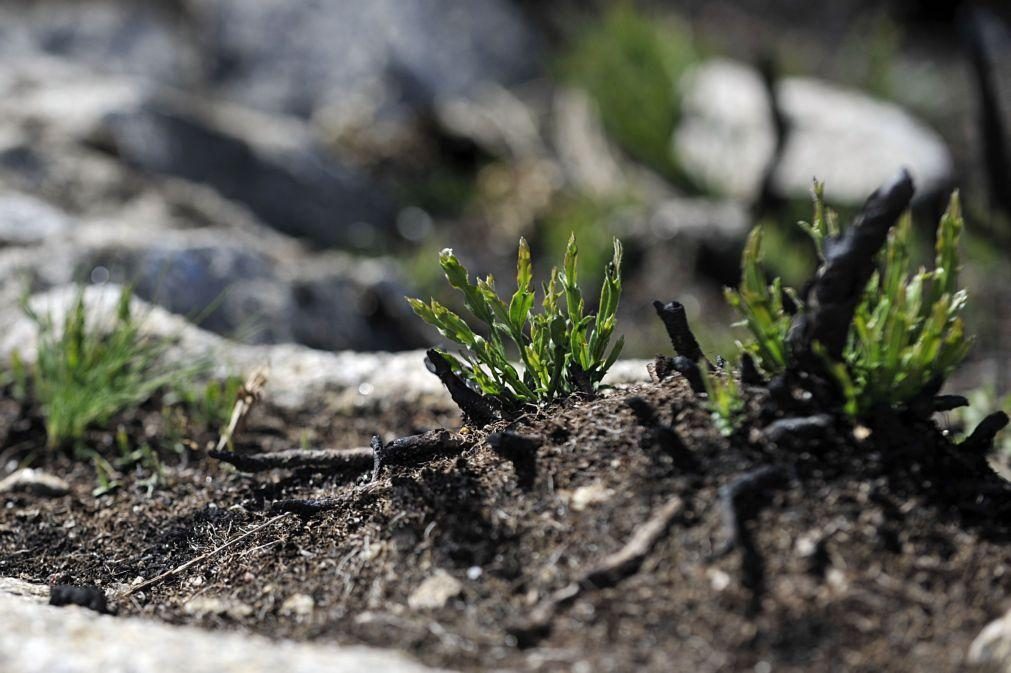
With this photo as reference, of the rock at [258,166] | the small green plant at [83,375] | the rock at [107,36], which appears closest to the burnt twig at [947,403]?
the small green plant at [83,375]

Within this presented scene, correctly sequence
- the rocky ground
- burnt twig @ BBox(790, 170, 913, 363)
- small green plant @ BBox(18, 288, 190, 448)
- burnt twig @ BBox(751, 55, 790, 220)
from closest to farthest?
1. the rocky ground
2. burnt twig @ BBox(790, 170, 913, 363)
3. small green plant @ BBox(18, 288, 190, 448)
4. burnt twig @ BBox(751, 55, 790, 220)

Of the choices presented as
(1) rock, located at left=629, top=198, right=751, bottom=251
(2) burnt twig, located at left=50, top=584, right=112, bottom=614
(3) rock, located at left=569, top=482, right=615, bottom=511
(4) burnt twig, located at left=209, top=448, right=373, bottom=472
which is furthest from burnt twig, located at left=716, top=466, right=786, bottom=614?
(1) rock, located at left=629, top=198, right=751, bottom=251

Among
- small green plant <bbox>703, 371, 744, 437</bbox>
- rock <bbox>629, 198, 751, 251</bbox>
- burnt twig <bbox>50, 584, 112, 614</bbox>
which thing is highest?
rock <bbox>629, 198, 751, 251</bbox>

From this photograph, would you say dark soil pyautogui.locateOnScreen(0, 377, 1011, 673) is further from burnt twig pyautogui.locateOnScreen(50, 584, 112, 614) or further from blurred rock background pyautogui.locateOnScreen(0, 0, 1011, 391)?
blurred rock background pyautogui.locateOnScreen(0, 0, 1011, 391)

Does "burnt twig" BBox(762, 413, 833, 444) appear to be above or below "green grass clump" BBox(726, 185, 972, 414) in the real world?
below

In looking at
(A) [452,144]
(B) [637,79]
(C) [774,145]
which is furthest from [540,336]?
(A) [452,144]

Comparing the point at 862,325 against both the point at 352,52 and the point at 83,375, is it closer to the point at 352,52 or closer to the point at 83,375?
the point at 83,375

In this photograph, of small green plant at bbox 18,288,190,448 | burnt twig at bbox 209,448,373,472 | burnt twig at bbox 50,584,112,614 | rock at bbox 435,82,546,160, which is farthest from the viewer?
rock at bbox 435,82,546,160

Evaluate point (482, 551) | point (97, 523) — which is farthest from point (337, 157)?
point (482, 551)
